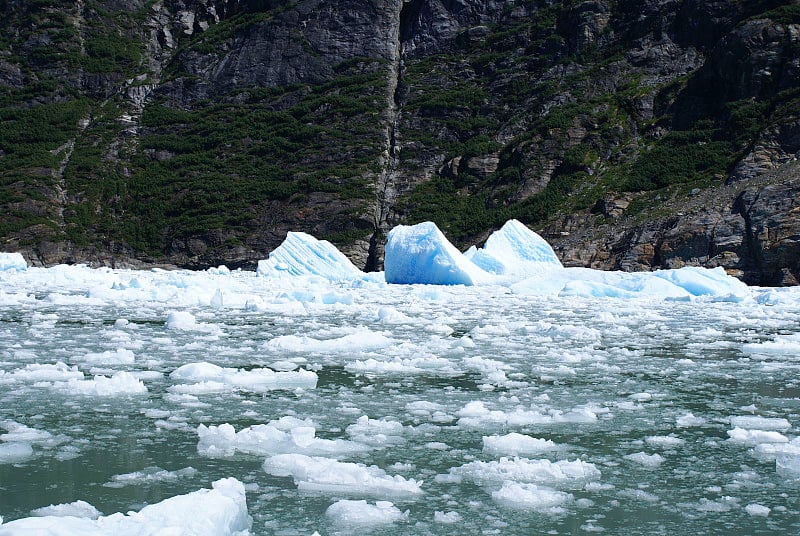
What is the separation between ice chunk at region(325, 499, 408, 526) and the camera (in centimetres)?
281

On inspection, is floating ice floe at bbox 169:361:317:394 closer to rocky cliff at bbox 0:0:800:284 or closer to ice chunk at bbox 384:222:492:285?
ice chunk at bbox 384:222:492:285

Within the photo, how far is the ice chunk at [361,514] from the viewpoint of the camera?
9.23 feet

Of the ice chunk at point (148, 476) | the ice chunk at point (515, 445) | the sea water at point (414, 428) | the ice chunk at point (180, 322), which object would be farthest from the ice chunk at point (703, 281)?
the ice chunk at point (148, 476)

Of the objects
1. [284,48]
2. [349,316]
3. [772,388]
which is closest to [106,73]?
[284,48]

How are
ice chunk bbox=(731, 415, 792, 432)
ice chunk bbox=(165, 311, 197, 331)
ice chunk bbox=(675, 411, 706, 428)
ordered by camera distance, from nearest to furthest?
ice chunk bbox=(731, 415, 792, 432)
ice chunk bbox=(675, 411, 706, 428)
ice chunk bbox=(165, 311, 197, 331)

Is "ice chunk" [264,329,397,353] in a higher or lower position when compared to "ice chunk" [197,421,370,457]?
higher

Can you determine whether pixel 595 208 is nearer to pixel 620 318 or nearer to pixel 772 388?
pixel 620 318

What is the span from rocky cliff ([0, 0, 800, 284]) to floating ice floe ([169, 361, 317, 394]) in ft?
82.2

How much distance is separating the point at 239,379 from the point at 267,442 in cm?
188

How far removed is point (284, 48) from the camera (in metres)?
59.3

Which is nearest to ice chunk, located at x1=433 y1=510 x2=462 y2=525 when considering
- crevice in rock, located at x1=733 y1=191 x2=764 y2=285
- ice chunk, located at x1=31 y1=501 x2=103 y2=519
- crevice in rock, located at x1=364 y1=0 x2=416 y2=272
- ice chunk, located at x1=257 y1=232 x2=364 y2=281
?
ice chunk, located at x1=31 y1=501 x2=103 y2=519

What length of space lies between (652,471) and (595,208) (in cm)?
3540

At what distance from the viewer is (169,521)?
2.40 m

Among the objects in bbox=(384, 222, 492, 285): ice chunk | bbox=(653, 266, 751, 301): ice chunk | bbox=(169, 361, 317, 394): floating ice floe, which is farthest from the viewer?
bbox=(384, 222, 492, 285): ice chunk
